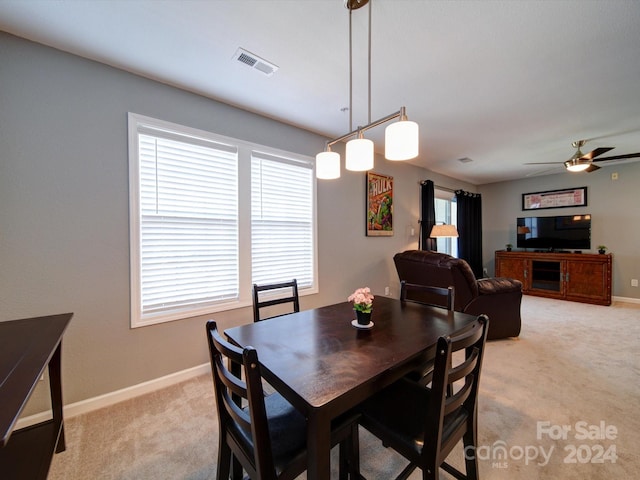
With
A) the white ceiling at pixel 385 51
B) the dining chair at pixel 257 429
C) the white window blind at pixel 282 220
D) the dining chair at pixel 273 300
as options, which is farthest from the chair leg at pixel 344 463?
the white ceiling at pixel 385 51

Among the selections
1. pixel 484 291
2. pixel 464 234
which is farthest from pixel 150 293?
pixel 464 234

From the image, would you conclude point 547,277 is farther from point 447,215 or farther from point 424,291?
point 424,291

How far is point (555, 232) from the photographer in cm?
523

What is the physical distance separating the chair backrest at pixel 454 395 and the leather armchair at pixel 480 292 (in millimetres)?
1888

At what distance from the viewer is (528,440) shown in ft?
5.31

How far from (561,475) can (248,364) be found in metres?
1.80

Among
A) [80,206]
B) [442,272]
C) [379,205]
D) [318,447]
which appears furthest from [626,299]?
[80,206]

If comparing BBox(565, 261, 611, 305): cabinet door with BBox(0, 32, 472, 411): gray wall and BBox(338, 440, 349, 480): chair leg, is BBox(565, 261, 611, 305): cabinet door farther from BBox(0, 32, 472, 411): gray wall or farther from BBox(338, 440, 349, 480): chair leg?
BBox(0, 32, 472, 411): gray wall

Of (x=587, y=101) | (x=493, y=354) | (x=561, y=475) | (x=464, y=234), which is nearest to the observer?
(x=561, y=475)

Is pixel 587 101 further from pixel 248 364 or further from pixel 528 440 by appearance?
pixel 248 364

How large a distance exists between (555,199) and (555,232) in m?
0.72

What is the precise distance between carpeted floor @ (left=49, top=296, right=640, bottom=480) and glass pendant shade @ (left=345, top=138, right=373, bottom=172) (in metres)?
1.67

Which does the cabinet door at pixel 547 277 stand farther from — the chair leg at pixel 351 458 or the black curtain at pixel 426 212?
the chair leg at pixel 351 458

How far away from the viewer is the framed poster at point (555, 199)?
513cm
